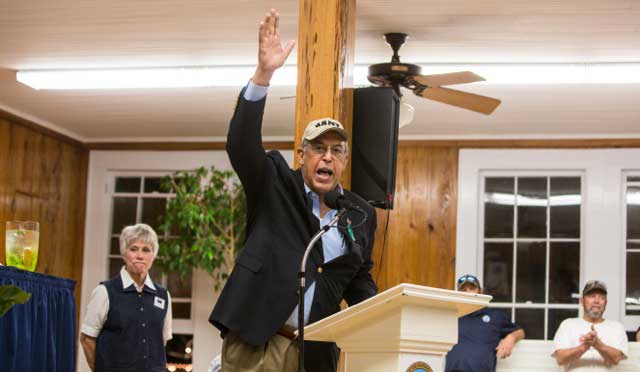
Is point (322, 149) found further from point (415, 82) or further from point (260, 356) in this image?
point (415, 82)

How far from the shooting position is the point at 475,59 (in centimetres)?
636

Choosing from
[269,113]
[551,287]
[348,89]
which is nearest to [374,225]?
[348,89]

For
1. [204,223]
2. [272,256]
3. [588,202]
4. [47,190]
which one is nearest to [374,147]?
[272,256]

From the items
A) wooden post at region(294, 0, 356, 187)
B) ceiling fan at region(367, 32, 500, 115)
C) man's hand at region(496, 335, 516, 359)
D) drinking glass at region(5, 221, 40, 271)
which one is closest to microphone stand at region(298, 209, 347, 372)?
wooden post at region(294, 0, 356, 187)

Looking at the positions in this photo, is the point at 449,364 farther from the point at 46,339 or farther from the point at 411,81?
the point at 46,339

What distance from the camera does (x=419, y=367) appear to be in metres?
2.36

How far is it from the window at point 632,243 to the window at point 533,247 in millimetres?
385

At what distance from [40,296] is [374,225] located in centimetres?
224

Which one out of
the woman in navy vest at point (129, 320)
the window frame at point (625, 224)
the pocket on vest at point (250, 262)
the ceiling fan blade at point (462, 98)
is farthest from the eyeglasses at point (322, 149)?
the window frame at point (625, 224)

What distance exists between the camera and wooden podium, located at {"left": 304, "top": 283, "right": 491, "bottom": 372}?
7.60ft

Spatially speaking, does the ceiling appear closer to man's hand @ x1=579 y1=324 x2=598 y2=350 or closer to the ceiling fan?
the ceiling fan

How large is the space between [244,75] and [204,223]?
1.98 meters

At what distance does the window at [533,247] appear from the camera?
8.26 m

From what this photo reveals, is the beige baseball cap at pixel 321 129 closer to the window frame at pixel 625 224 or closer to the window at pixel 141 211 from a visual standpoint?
the window frame at pixel 625 224
